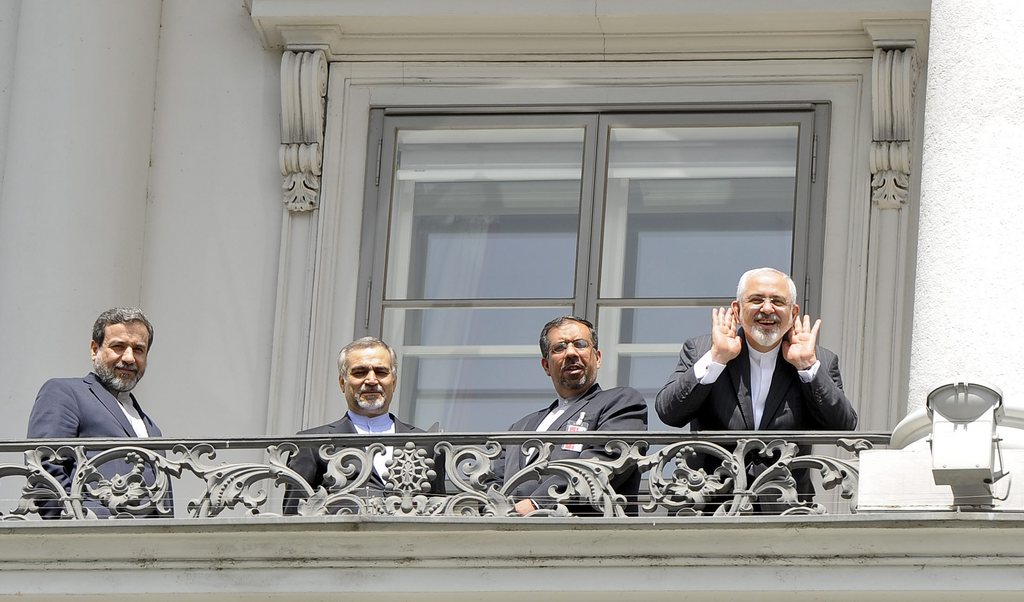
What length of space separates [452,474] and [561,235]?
3415 mm

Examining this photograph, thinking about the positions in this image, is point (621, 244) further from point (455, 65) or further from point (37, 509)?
point (37, 509)

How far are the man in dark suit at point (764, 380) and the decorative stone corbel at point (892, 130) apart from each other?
110 inches

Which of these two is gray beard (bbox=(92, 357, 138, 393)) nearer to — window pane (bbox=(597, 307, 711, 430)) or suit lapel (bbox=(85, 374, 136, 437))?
suit lapel (bbox=(85, 374, 136, 437))

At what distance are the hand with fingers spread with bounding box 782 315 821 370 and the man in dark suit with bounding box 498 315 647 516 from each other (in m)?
0.64

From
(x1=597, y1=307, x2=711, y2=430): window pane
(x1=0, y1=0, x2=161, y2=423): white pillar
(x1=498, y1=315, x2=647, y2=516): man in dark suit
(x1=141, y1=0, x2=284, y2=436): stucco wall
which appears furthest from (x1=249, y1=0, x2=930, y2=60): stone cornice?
(x1=498, y1=315, x2=647, y2=516): man in dark suit

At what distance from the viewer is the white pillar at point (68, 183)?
12.3m

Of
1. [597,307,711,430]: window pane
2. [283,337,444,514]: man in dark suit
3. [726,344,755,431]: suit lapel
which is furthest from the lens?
[597,307,711,430]: window pane

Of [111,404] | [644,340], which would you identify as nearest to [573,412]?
[111,404]

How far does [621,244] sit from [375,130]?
4.22 feet

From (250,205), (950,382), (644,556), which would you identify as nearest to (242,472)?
(644,556)

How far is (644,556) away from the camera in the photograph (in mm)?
9422

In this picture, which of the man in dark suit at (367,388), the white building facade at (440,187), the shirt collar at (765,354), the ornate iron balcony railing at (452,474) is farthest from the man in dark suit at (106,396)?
the shirt collar at (765,354)

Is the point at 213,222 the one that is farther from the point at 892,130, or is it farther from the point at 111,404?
the point at 892,130

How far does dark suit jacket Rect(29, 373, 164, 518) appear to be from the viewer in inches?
393
